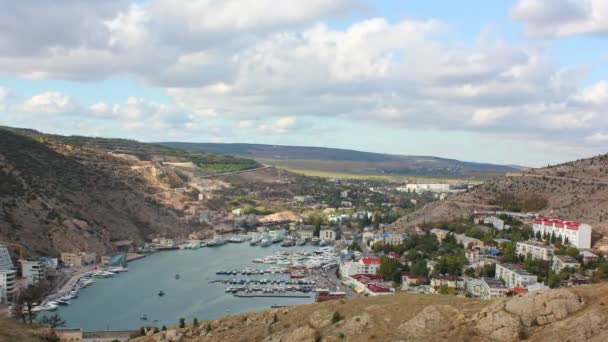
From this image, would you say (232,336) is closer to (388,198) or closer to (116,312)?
(116,312)

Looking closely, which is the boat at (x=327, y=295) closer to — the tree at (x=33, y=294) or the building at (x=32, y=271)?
the tree at (x=33, y=294)

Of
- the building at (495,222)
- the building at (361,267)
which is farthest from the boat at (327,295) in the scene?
the building at (495,222)

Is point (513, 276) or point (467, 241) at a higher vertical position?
point (467, 241)

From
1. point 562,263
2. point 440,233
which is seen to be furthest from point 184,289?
point 562,263

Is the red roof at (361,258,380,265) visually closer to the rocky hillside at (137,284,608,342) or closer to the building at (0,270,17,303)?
the building at (0,270,17,303)

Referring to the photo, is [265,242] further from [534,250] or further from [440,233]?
[534,250]

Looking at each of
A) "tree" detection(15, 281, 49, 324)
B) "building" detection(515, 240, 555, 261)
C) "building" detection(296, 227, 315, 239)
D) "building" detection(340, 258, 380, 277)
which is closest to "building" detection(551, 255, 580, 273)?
"building" detection(515, 240, 555, 261)
